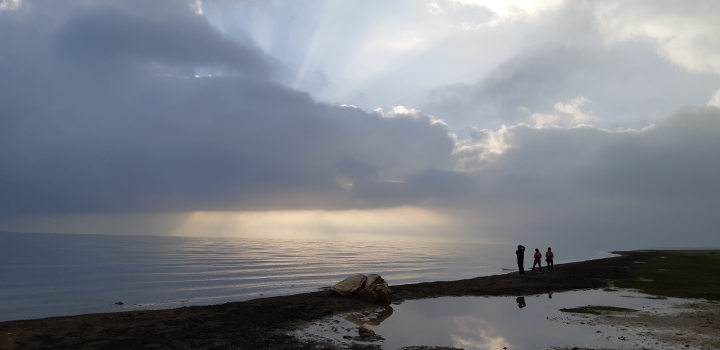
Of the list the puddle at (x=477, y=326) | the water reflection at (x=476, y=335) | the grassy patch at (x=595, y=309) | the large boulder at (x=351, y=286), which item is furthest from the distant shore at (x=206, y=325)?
the grassy patch at (x=595, y=309)

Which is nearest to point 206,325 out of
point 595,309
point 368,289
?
point 368,289

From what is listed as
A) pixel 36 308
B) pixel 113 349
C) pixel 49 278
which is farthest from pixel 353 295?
pixel 49 278

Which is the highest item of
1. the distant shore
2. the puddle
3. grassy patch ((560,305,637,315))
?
the distant shore

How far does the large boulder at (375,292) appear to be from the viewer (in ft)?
76.5

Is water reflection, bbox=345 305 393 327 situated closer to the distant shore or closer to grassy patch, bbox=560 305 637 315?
the distant shore

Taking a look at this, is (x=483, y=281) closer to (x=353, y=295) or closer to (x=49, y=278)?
(x=353, y=295)

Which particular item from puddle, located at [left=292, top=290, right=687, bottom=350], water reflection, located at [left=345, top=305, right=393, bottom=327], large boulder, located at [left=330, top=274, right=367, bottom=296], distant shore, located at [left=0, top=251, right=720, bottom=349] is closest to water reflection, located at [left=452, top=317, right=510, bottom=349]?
puddle, located at [left=292, top=290, right=687, bottom=350]

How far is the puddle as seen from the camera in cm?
1438

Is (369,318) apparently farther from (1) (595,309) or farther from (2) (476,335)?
(1) (595,309)

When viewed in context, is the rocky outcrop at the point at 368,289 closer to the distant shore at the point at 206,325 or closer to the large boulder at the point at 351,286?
the large boulder at the point at 351,286

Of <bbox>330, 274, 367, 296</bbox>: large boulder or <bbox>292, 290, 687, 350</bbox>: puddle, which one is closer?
<bbox>292, 290, 687, 350</bbox>: puddle

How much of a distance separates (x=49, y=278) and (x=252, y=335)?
135ft

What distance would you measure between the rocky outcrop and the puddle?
43.9 inches

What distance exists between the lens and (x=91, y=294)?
3050 centimetres
